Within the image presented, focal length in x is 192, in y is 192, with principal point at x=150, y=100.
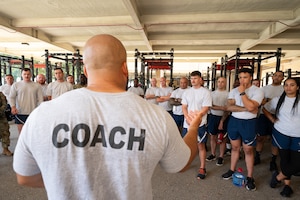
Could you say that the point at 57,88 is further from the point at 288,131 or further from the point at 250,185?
the point at 288,131

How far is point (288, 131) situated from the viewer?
2.29 m

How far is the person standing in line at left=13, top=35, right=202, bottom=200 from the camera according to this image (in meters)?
0.65

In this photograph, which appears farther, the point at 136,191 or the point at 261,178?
the point at 261,178

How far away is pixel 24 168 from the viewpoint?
732 mm

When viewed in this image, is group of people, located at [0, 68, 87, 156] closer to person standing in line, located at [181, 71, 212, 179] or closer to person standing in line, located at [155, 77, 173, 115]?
person standing in line, located at [155, 77, 173, 115]

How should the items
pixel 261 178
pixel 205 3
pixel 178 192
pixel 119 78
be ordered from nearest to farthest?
pixel 119 78 < pixel 178 192 < pixel 261 178 < pixel 205 3

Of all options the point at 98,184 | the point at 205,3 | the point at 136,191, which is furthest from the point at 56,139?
the point at 205,3

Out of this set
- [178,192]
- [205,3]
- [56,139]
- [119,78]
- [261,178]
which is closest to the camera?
[56,139]

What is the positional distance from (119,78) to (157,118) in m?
0.22

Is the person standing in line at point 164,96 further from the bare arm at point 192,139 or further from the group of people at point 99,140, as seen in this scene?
the group of people at point 99,140

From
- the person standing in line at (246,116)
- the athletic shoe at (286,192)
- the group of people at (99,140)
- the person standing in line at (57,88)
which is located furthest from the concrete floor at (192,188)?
the group of people at (99,140)

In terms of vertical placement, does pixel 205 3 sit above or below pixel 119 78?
above

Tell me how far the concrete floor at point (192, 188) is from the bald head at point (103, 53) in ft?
6.81

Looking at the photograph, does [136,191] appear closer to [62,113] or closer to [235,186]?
[62,113]
